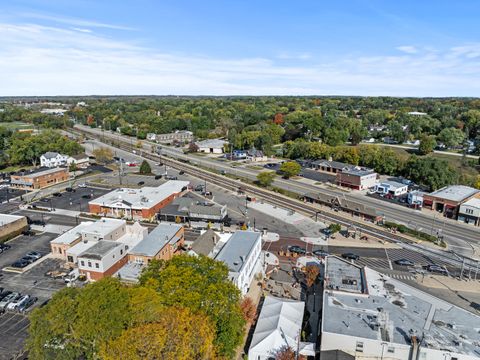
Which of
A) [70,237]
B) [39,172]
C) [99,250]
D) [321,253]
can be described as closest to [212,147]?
[39,172]

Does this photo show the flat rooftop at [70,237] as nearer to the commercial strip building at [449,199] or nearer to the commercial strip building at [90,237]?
the commercial strip building at [90,237]

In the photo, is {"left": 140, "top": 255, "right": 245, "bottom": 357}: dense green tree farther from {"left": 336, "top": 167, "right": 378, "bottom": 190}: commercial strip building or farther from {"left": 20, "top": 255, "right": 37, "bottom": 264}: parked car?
{"left": 336, "top": 167, "right": 378, "bottom": 190}: commercial strip building

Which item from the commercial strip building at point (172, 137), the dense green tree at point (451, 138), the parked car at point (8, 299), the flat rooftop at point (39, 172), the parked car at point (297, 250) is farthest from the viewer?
the commercial strip building at point (172, 137)

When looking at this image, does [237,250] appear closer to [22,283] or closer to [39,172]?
[22,283]

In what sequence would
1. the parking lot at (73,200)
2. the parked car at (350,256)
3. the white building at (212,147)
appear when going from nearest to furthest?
1. the parked car at (350,256)
2. the parking lot at (73,200)
3. the white building at (212,147)

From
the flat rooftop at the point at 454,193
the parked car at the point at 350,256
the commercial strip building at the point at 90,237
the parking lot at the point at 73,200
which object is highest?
the flat rooftop at the point at 454,193

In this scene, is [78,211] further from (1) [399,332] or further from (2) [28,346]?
(1) [399,332]

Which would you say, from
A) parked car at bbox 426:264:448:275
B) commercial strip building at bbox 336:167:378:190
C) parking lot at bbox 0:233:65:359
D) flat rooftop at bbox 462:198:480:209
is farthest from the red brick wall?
flat rooftop at bbox 462:198:480:209

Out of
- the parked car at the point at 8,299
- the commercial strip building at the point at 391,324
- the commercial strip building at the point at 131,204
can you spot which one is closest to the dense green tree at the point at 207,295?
the commercial strip building at the point at 391,324
